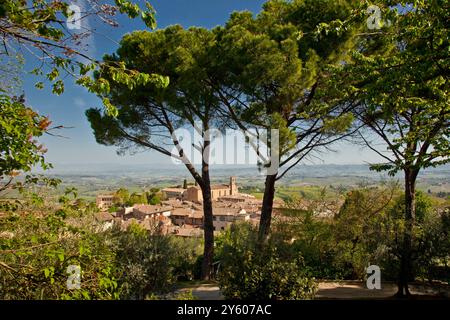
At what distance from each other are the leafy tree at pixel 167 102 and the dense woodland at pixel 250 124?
0.05 m

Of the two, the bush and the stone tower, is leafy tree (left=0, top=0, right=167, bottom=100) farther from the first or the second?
the stone tower

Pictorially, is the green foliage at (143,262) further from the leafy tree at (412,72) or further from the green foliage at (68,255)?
the leafy tree at (412,72)

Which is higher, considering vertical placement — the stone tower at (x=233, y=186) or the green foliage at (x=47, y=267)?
the green foliage at (x=47, y=267)

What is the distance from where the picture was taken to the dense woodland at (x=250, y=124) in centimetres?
286

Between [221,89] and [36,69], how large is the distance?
254 inches

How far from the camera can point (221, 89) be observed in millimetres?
9070

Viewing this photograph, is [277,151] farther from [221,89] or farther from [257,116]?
[221,89]

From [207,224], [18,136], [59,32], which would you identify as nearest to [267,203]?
[207,224]

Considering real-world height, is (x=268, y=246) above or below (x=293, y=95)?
below

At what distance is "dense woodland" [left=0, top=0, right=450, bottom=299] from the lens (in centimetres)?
286

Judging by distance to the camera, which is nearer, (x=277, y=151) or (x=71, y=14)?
(x=71, y=14)

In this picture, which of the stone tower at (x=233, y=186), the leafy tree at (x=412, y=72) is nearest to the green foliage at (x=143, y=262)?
the leafy tree at (x=412, y=72)

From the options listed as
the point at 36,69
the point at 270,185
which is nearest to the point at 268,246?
the point at 270,185

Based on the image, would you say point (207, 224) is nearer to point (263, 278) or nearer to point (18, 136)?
point (263, 278)
